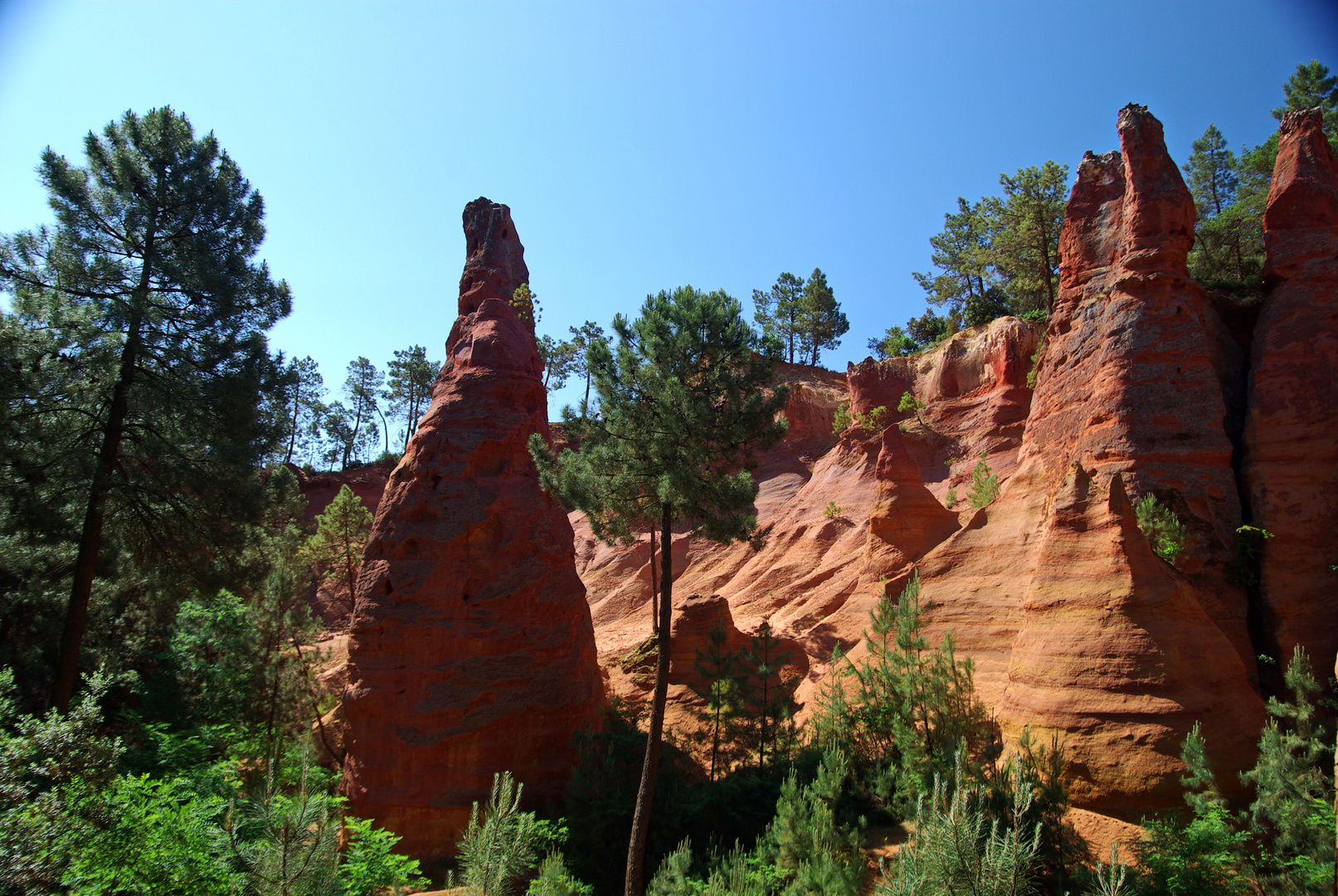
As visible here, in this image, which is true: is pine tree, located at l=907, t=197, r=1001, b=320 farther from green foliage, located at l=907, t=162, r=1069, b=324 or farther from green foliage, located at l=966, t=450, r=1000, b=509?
green foliage, located at l=966, t=450, r=1000, b=509

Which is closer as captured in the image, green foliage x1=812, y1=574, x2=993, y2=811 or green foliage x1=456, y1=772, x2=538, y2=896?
green foliage x1=456, y1=772, x2=538, y2=896

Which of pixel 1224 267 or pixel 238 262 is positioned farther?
pixel 1224 267

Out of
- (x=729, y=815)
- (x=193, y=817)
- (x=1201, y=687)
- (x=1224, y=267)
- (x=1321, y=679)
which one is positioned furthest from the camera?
(x=1224, y=267)

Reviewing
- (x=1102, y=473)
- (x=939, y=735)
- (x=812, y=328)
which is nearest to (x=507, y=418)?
(x=939, y=735)

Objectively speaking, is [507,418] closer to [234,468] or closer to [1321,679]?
[234,468]

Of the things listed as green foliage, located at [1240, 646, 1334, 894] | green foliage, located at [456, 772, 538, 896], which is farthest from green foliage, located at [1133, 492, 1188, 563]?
green foliage, located at [456, 772, 538, 896]

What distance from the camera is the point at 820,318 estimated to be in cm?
5575

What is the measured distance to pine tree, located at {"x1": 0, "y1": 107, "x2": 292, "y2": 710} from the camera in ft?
46.9

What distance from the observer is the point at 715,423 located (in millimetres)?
13781

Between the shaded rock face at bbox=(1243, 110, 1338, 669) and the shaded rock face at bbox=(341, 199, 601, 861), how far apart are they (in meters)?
15.8

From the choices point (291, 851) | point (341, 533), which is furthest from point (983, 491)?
point (341, 533)

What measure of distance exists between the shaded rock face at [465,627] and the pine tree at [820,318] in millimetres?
40312

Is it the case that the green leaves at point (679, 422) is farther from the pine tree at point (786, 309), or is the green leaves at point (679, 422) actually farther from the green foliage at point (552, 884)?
the pine tree at point (786, 309)

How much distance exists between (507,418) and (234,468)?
6702 mm
